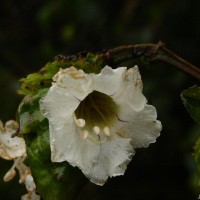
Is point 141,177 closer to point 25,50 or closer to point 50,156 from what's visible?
point 25,50

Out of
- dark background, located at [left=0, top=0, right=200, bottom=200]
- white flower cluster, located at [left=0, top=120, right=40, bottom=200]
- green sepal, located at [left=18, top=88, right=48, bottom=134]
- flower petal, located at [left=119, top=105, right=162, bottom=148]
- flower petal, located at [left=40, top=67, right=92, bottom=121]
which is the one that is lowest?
dark background, located at [left=0, top=0, right=200, bottom=200]

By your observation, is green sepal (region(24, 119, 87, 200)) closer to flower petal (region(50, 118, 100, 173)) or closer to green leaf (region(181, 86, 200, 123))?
flower petal (region(50, 118, 100, 173))

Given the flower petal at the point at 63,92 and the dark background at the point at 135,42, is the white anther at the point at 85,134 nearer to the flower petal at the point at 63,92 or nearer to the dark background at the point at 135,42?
the flower petal at the point at 63,92

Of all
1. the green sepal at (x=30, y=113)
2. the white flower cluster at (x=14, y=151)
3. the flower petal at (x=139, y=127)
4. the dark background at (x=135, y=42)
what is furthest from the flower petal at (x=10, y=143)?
the dark background at (x=135, y=42)

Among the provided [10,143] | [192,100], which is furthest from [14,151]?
[192,100]

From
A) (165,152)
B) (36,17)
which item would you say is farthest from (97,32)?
(165,152)

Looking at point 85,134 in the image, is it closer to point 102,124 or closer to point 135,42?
point 102,124

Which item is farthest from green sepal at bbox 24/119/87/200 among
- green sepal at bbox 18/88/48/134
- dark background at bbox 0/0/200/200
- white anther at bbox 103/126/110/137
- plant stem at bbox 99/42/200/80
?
dark background at bbox 0/0/200/200

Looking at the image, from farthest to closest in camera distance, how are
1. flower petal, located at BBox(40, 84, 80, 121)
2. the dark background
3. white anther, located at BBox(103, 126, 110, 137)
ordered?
the dark background, white anther, located at BBox(103, 126, 110, 137), flower petal, located at BBox(40, 84, 80, 121)
